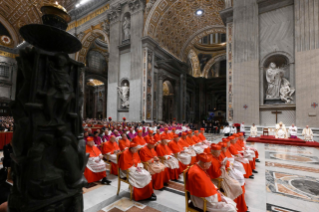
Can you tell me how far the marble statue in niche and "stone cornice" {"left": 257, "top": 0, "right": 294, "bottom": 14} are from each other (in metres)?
3.71

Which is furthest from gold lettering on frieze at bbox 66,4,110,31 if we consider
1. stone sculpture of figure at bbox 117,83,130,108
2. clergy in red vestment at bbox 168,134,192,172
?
clergy in red vestment at bbox 168,134,192,172

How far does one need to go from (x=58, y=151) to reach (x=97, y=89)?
29.0m

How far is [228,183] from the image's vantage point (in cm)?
282

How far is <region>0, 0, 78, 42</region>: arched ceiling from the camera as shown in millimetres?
19381

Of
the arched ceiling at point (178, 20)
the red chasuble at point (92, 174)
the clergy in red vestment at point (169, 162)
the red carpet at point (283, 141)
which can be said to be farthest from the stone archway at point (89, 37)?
the clergy in red vestment at point (169, 162)

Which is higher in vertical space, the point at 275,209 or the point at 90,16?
the point at 90,16

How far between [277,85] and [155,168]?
10.9m

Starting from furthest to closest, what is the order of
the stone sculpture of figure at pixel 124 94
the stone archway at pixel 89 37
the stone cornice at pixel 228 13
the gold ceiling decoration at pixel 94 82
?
the gold ceiling decoration at pixel 94 82 → the stone archway at pixel 89 37 → the stone sculpture of figure at pixel 124 94 → the stone cornice at pixel 228 13

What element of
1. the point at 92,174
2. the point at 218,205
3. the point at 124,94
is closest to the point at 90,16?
the point at 124,94

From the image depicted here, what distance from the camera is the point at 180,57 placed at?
21266 millimetres

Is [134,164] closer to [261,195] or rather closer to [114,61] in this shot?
[261,195]

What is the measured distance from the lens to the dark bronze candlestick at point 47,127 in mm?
1207

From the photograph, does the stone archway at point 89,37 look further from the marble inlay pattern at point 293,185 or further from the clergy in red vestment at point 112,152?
the marble inlay pattern at point 293,185

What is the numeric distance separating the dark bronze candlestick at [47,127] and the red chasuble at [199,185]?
1430 mm
